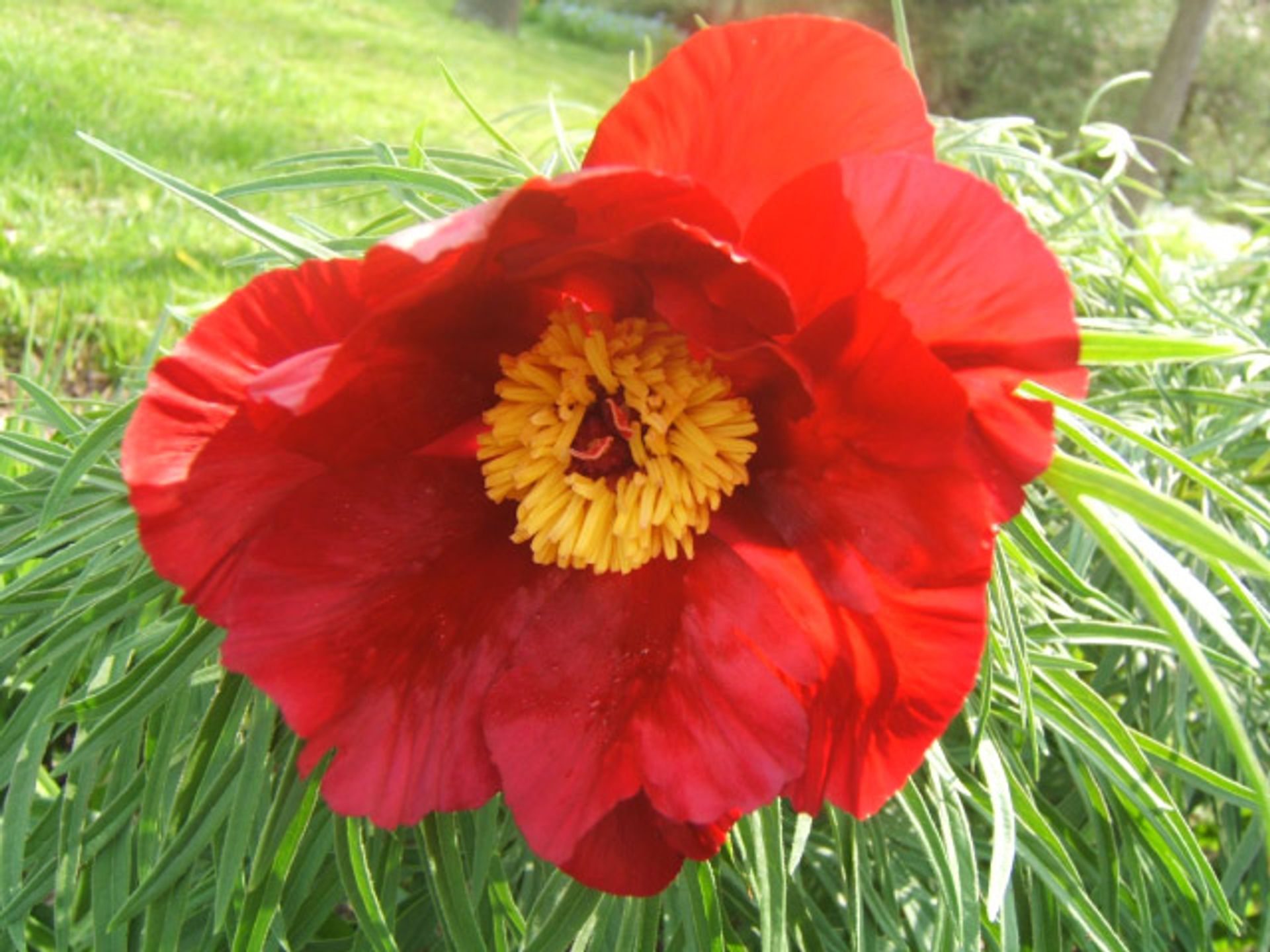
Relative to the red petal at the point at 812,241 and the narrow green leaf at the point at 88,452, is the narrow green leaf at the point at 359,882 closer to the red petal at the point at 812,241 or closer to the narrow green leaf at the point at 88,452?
the narrow green leaf at the point at 88,452

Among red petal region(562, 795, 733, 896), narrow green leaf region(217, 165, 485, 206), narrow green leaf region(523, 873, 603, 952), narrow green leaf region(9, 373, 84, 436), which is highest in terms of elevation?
narrow green leaf region(217, 165, 485, 206)

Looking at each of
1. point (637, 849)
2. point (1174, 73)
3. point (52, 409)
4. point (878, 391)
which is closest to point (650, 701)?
point (637, 849)

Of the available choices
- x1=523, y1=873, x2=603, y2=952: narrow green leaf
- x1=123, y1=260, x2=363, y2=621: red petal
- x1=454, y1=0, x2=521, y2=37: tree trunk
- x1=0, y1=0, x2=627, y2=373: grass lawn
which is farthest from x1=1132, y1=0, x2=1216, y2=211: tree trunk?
Answer: x1=123, y1=260, x2=363, y2=621: red petal

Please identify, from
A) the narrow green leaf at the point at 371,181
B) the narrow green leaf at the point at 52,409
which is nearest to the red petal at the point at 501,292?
the narrow green leaf at the point at 371,181

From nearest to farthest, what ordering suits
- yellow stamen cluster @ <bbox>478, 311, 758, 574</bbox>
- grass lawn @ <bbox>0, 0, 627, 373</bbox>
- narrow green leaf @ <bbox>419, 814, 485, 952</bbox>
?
1. yellow stamen cluster @ <bbox>478, 311, 758, 574</bbox>
2. narrow green leaf @ <bbox>419, 814, 485, 952</bbox>
3. grass lawn @ <bbox>0, 0, 627, 373</bbox>

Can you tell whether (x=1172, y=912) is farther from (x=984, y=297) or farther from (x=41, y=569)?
(x=41, y=569)

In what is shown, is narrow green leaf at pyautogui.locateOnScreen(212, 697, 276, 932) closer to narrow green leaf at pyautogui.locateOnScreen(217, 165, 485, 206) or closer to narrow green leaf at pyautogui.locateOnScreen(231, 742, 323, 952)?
narrow green leaf at pyautogui.locateOnScreen(231, 742, 323, 952)

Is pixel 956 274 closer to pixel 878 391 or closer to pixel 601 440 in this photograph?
pixel 878 391
